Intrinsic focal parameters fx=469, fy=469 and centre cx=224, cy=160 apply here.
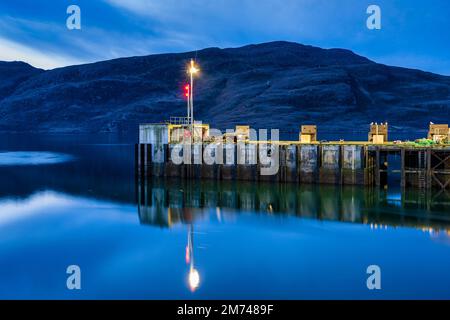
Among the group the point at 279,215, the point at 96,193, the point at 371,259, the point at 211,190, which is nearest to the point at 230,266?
the point at 371,259

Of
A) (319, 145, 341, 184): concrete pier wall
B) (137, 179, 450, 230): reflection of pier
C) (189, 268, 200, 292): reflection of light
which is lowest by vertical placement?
(189, 268, 200, 292): reflection of light

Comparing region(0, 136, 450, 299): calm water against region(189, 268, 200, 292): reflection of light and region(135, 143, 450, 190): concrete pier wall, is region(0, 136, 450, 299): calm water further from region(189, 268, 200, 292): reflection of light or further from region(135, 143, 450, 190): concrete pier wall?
region(135, 143, 450, 190): concrete pier wall

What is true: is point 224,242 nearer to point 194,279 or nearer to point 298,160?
point 194,279

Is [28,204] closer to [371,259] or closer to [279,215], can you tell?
[279,215]

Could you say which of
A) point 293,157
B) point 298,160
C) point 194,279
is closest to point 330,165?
point 298,160

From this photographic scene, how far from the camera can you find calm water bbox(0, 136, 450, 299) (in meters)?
23.3

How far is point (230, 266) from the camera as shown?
26.1 m

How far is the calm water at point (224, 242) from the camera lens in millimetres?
23312

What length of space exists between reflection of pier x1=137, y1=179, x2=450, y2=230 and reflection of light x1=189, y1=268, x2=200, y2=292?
36.4 ft

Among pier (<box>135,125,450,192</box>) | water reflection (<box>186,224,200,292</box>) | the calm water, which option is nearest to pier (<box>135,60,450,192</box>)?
pier (<box>135,125,450,192</box>)

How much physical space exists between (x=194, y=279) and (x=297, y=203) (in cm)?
1947

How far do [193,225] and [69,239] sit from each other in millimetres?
8918

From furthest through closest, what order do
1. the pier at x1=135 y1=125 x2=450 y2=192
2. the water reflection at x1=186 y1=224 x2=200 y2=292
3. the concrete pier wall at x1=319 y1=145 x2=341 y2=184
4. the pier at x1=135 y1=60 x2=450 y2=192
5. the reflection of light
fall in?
the concrete pier wall at x1=319 y1=145 x2=341 y2=184 → the pier at x1=135 y1=60 x2=450 y2=192 → the pier at x1=135 y1=125 x2=450 y2=192 → the water reflection at x1=186 y1=224 x2=200 y2=292 → the reflection of light

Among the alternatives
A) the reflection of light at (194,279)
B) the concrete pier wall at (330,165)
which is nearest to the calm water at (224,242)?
the reflection of light at (194,279)
